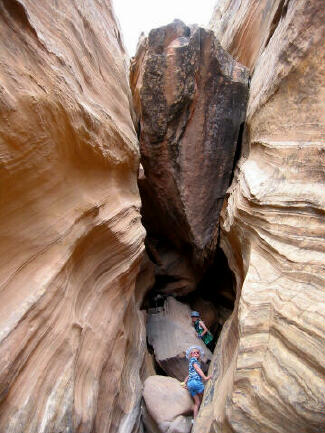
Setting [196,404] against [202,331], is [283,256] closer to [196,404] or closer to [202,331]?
[196,404]

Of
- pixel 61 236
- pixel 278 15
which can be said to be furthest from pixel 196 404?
pixel 278 15

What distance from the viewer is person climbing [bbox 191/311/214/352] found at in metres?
6.34

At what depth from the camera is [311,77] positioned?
3.22 meters

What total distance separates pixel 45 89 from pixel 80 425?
3.41 metres

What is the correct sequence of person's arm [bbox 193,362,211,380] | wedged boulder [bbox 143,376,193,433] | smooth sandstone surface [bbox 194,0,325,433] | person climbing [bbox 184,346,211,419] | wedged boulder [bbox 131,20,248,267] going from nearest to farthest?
smooth sandstone surface [bbox 194,0,325,433]
wedged boulder [bbox 143,376,193,433]
person climbing [bbox 184,346,211,419]
person's arm [bbox 193,362,211,380]
wedged boulder [bbox 131,20,248,267]

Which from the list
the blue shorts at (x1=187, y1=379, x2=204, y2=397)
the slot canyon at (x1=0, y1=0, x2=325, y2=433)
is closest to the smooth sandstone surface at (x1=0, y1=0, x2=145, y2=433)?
the slot canyon at (x1=0, y1=0, x2=325, y2=433)

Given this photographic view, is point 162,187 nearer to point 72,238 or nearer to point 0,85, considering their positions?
point 72,238

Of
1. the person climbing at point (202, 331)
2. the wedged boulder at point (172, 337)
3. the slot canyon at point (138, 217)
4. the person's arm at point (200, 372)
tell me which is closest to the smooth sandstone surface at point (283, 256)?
the slot canyon at point (138, 217)

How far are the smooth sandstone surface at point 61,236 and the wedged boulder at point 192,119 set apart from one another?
142 cm

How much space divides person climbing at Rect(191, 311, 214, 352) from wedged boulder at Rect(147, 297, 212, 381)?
16cm

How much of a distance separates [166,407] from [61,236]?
2984mm

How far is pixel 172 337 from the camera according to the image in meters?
5.94

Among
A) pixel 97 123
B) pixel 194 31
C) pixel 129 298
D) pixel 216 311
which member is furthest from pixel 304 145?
pixel 216 311

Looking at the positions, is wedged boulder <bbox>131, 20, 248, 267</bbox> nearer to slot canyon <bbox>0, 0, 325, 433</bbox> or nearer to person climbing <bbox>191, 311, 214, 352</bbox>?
slot canyon <bbox>0, 0, 325, 433</bbox>
